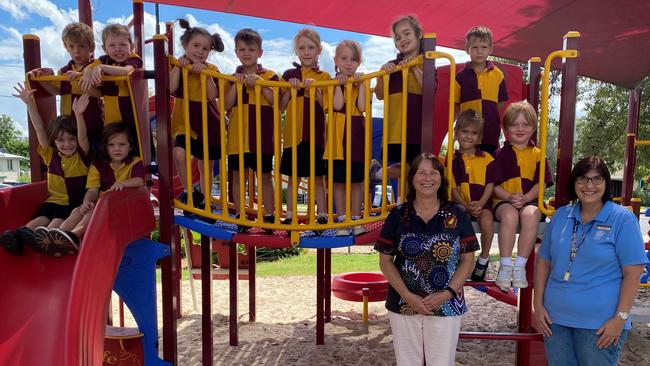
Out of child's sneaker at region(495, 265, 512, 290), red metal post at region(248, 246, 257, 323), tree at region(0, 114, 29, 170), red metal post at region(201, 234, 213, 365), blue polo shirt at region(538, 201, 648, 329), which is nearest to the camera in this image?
blue polo shirt at region(538, 201, 648, 329)

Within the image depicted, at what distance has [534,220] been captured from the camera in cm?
303

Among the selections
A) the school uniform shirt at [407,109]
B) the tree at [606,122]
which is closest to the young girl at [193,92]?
the school uniform shirt at [407,109]

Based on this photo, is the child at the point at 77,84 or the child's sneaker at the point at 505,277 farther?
the child at the point at 77,84

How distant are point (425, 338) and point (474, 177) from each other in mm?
1081

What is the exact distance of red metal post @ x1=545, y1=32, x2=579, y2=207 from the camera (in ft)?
10.2

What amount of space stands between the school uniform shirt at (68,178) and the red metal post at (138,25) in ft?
3.72

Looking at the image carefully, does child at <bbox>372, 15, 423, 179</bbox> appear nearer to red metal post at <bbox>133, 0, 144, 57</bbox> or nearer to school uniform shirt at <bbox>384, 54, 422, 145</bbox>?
school uniform shirt at <bbox>384, 54, 422, 145</bbox>

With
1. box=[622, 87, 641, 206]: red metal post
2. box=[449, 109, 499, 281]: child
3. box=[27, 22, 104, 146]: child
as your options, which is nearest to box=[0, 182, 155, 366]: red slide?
box=[27, 22, 104, 146]: child

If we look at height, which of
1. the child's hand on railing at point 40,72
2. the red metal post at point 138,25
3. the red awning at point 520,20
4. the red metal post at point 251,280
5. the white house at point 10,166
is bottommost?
the white house at point 10,166

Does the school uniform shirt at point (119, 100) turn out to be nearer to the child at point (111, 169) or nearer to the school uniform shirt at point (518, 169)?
the child at point (111, 169)

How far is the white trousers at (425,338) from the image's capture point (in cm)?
264

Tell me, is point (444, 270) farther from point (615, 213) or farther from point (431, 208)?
point (615, 213)

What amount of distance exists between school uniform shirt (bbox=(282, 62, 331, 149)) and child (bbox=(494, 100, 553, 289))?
4.06 ft

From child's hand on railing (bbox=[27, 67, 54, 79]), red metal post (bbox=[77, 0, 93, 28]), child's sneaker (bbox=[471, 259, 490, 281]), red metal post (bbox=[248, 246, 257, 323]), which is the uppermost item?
red metal post (bbox=[77, 0, 93, 28])
